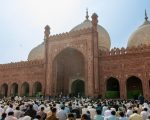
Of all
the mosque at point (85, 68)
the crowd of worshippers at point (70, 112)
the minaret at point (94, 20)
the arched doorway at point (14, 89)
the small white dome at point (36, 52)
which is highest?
the minaret at point (94, 20)

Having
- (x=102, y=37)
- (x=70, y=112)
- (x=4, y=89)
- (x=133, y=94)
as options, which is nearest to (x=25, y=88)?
(x=4, y=89)

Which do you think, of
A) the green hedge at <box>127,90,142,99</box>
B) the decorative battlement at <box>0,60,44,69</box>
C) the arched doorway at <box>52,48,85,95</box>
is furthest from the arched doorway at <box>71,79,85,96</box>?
the green hedge at <box>127,90,142,99</box>

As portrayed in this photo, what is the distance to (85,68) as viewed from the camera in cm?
2173

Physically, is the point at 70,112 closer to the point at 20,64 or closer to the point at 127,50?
the point at 127,50

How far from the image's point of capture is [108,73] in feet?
67.7

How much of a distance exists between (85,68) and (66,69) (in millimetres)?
4502

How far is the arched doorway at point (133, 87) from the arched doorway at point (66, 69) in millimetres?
5198

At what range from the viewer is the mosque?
19.8 meters

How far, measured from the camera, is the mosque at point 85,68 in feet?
64.8

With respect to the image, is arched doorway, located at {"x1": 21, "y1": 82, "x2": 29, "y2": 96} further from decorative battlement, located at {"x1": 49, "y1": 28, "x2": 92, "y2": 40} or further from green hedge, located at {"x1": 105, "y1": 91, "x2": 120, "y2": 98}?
green hedge, located at {"x1": 105, "y1": 91, "x2": 120, "y2": 98}

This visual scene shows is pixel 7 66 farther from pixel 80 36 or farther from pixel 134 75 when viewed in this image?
pixel 134 75

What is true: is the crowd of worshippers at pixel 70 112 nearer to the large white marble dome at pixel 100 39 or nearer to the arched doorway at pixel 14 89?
the large white marble dome at pixel 100 39

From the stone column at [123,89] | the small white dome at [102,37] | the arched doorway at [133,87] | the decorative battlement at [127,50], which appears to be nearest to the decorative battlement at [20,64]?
the small white dome at [102,37]

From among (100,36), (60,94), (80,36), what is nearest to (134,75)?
(80,36)
